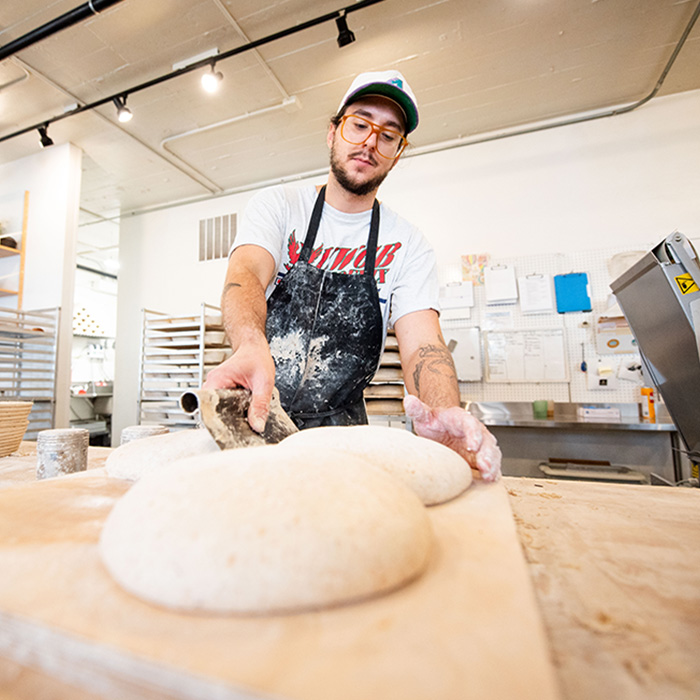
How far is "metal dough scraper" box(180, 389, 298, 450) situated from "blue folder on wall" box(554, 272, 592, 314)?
3304 mm

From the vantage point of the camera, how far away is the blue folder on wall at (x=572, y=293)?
11.3ft

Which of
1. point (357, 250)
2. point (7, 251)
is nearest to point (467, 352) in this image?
point (357, 250)

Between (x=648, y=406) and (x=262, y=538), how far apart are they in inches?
138

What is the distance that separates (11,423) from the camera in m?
1.51

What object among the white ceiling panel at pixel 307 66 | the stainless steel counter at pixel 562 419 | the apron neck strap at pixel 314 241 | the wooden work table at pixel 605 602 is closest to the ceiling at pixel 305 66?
the white ceiling panel at pixel 307 66

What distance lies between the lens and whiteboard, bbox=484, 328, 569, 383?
136 inches

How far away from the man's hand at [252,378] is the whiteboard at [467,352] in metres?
2.97

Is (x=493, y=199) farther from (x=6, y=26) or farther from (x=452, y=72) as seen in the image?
(x=6, y=26)

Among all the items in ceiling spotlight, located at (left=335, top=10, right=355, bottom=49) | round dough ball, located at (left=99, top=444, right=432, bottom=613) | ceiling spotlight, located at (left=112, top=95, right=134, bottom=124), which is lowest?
round dough ball, located at (left=99, top=444, right=432, bottom=613)

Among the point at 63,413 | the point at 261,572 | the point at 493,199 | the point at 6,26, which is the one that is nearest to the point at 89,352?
the point at 63,413

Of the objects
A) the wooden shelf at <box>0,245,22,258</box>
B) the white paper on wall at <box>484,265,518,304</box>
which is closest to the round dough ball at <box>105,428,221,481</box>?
the white paper on wall at <box>484,265,518,304</box>

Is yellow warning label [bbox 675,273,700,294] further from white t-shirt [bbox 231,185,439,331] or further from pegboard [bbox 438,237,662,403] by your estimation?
pegboard [bbox 438,237,662,403]

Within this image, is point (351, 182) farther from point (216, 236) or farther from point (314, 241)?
point (216, 236)

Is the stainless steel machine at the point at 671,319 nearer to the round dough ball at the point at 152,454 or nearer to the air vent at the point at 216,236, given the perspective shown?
the round dough ball at the point at 152,454
